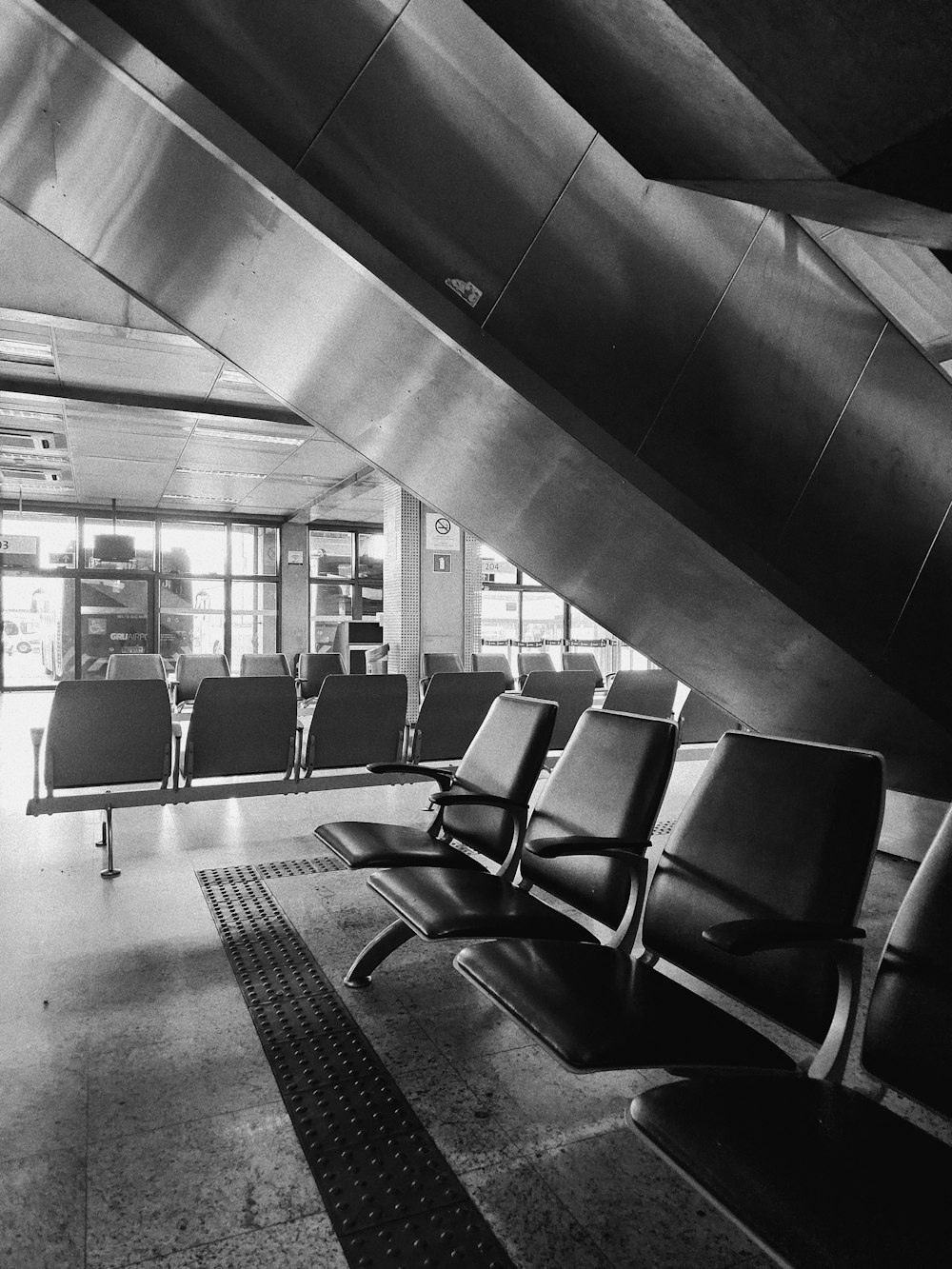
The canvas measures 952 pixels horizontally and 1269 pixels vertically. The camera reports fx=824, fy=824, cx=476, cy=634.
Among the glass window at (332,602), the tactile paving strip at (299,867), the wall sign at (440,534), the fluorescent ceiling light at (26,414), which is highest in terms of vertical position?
the fluorescent ceiling light at (26,414)

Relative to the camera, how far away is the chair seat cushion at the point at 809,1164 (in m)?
1.01

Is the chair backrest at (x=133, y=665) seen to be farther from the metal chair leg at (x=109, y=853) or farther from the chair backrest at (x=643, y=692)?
the chair backrest at (x=643, y=692)

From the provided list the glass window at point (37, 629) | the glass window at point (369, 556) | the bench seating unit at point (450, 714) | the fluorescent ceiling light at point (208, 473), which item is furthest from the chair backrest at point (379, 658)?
the glass window at point (37, 629)

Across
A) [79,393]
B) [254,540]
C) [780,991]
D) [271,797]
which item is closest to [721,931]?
[780,991]

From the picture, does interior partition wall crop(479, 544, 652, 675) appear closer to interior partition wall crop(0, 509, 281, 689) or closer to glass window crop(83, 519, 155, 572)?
interior partition wall crop(0, 509, 281, 689)

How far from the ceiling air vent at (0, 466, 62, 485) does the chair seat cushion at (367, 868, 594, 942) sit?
38.5ft

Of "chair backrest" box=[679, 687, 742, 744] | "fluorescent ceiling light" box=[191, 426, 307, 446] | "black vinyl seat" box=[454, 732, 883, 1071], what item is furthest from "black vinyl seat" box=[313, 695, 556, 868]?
"fluorescent ceiling light" box=[191, 426, 307, 446]

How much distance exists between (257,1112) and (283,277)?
2776 millimetres

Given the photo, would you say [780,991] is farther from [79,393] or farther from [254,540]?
[254,540]

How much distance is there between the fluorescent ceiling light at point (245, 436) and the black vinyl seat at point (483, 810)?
23.5 ft

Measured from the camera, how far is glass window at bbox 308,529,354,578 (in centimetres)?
1730

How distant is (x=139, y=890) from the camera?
361 centimetres

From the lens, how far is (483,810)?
280 cm

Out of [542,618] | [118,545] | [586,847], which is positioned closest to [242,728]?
[586,847]
